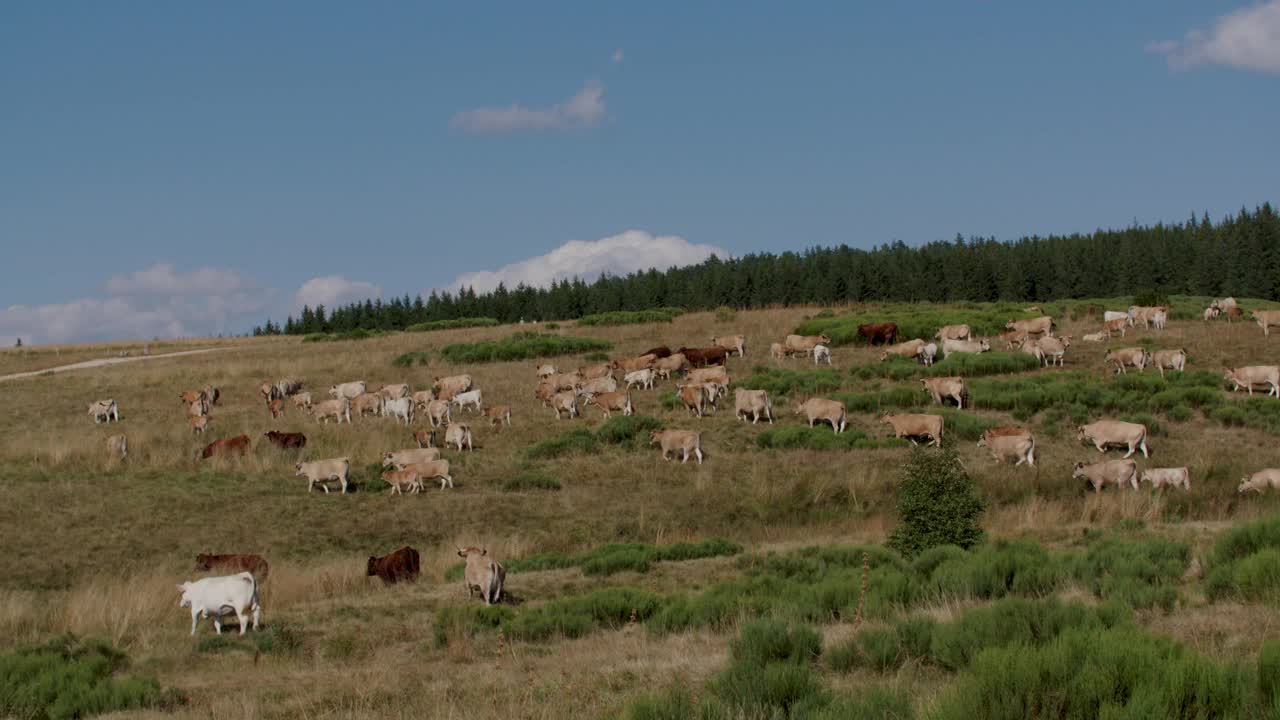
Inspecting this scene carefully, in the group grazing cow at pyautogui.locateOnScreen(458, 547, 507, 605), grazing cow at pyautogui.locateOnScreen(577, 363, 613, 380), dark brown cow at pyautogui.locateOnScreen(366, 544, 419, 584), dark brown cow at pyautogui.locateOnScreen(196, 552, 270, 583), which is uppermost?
grazing cow at pyautogui.locateOnScreen(577, 363, 613, 380)

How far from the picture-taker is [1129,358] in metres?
33.2

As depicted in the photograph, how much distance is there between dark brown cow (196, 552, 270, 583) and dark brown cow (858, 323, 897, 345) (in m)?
29.5

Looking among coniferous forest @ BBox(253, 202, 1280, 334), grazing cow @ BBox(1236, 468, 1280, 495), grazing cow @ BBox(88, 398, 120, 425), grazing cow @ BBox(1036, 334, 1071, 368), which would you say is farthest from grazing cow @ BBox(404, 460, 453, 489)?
coniferous forest @ BBox(253, 202, 1280, 334)

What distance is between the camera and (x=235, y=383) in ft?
138

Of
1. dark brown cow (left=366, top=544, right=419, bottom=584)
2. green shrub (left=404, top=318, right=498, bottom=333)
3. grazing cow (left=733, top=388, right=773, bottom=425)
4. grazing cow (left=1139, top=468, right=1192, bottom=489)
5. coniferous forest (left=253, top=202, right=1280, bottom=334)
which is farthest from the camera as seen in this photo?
coniferous forest (left=253, top=202, right=1280, bottom=334)

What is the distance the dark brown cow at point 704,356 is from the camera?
39000 mm

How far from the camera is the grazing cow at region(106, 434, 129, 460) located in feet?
89.1

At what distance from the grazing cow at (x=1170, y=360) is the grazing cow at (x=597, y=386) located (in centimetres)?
1792

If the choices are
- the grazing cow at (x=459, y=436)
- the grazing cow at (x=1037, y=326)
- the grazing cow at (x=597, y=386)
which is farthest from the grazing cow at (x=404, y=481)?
the grazing cow at (x=1037, y=326)

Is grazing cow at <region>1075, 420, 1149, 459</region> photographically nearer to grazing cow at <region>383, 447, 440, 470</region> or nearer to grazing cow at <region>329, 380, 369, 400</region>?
grazing cow at <region>383, 447, 440, 470</region>

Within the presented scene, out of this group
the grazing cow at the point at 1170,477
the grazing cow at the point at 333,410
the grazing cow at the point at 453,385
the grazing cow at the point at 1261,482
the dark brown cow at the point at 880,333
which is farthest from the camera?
the dark brown cow at the point at 880,333

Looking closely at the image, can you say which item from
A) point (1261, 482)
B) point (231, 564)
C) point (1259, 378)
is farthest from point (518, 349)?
point (1261, 482)

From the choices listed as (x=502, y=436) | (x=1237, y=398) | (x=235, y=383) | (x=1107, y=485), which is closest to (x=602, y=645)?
(x=1107, y=485)

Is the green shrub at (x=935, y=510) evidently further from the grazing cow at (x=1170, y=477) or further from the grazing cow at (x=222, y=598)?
the grazing cow at (x=222, y=598)
